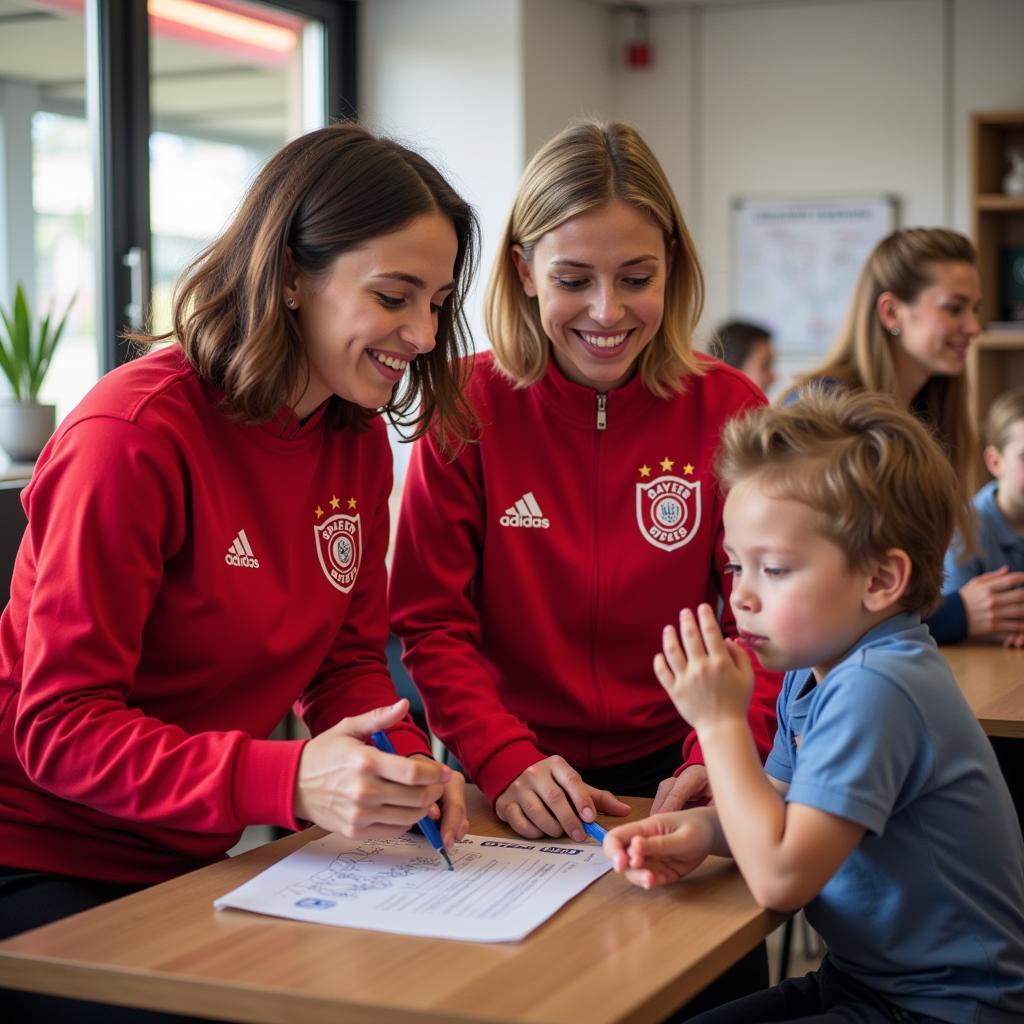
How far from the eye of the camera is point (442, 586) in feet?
6.12

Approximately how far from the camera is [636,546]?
1.87 m

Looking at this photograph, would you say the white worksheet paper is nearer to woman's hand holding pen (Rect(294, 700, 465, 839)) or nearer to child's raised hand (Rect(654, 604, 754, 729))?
woman's hand holding pen (Rect(294, 700, 465, 839))

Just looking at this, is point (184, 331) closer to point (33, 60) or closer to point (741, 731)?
point (741, 731)

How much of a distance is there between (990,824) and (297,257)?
929mm

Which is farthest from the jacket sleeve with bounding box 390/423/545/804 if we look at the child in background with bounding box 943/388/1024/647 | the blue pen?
the child in background with bounding box 943/388/1024/647

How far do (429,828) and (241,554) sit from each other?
0.35 metres

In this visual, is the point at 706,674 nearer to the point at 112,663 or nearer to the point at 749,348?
the point at 112,663

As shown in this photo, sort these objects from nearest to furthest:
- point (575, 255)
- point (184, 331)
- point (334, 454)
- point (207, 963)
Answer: point (207, 963) < point (184, 331) < point (334, 454) < point (575, 255)

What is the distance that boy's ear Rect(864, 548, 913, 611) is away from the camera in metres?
1.39

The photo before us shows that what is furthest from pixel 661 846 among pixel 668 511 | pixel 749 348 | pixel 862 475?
pixel 749 348

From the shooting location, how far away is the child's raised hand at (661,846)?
131cm

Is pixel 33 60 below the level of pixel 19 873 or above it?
above

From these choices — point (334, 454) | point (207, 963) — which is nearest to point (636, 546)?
point (334, 454)

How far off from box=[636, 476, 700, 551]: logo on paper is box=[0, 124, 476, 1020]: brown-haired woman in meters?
0.35
